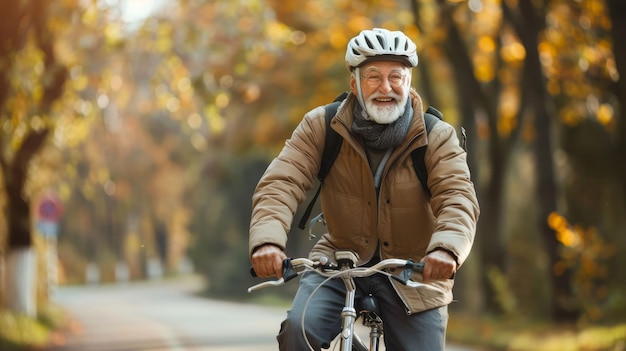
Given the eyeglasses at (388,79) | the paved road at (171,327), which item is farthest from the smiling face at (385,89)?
the paved road at (171,327)

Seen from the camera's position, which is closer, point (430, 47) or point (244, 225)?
point (430, 47)

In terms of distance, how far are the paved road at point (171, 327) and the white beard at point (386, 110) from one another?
9915 mm

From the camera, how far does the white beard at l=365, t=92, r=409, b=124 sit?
17.5 ft

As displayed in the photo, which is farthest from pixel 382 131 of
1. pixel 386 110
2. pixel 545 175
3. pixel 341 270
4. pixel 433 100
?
pixel 433 100

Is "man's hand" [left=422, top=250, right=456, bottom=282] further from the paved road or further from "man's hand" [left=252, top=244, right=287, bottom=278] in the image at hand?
the paved road

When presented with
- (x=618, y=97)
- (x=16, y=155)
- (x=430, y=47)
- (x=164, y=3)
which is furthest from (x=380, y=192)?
(x=164, y=3)

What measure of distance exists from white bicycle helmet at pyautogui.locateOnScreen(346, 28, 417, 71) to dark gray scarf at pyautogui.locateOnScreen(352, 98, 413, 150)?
0.74 feet

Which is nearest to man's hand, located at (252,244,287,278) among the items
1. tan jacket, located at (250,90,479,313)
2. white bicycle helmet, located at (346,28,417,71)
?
tan jacket, located at (250,90,479,313)

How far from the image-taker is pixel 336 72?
23141 mm

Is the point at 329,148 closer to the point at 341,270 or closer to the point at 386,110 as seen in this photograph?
the point at 386,110

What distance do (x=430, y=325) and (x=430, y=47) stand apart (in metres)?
15.5

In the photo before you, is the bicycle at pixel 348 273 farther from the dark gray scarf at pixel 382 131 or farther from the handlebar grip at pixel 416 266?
the dark gray scarf at pixel 382 131

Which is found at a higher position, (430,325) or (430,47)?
(430,47)

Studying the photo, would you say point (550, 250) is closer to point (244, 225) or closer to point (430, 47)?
point (430, 47)
